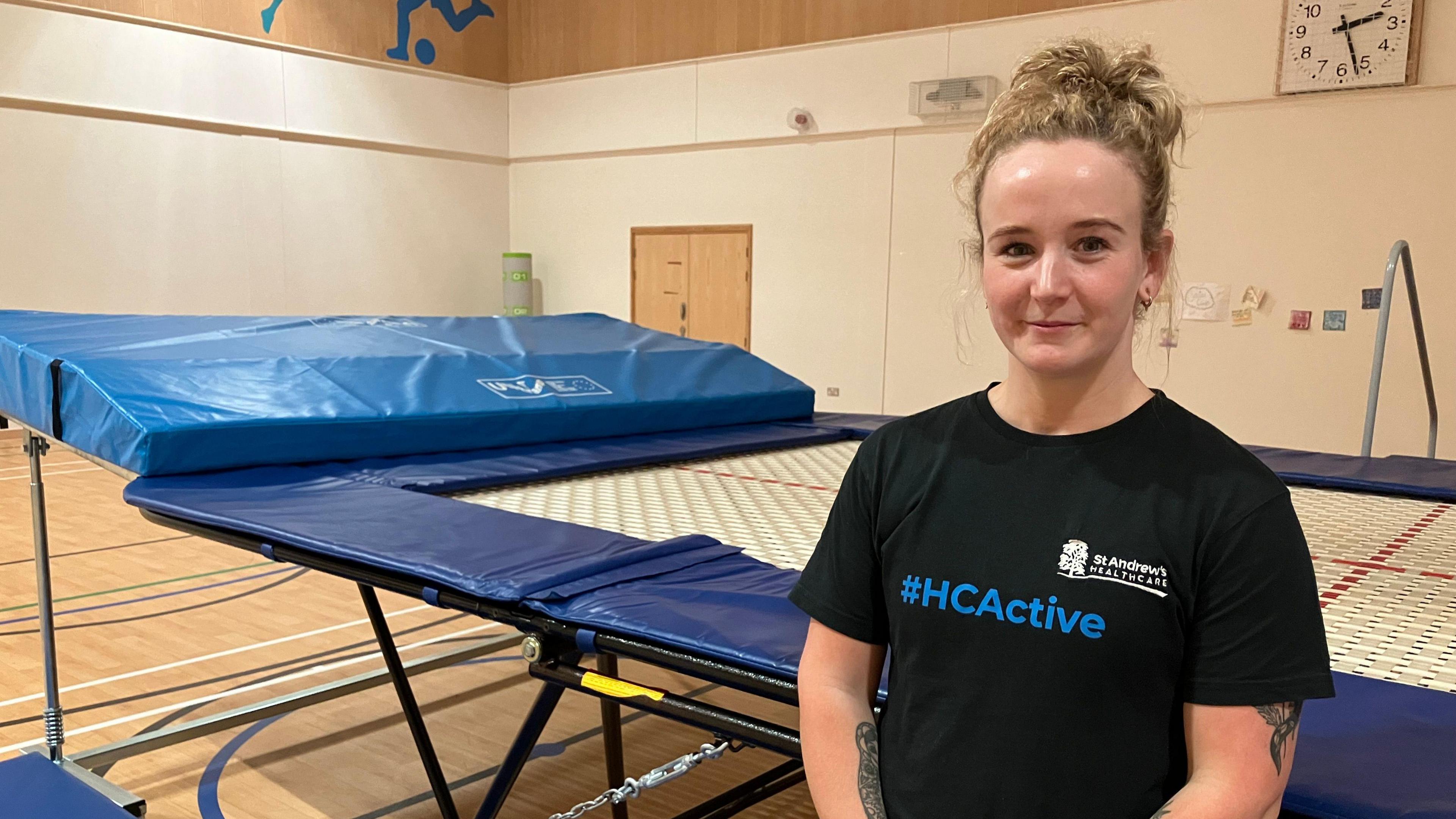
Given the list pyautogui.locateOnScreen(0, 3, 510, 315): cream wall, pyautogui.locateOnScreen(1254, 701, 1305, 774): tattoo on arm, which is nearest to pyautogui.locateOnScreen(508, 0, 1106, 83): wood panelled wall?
pyautogui.locateOnScreen(0, 3, 510, 315): cream wall

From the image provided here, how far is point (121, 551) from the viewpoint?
4.86 m

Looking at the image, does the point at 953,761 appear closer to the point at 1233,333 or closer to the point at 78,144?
the point at 1233,333

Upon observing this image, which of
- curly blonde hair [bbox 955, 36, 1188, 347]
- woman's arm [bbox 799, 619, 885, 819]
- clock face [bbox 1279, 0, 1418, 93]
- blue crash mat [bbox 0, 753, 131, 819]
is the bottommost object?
blue crash mat [bbox 0, 753, 131, 819]

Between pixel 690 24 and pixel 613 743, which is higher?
pixel 690 24

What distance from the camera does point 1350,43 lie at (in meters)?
6.09

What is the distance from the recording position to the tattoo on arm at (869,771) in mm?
992

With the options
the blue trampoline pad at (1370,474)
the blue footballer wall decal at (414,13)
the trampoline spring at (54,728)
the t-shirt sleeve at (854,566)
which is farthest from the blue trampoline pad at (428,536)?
the blue footballer wall decal at (414,13)

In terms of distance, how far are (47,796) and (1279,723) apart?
2263 mm

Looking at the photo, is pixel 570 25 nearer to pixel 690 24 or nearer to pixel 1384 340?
pixel 690 24

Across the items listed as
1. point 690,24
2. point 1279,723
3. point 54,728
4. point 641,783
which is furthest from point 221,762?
point 690,24

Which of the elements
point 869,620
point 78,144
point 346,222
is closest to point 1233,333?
point 869,620

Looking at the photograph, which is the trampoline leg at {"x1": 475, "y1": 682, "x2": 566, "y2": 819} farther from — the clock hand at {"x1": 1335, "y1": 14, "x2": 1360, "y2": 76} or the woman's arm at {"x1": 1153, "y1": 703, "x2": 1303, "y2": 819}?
the clock hand at {"x1": 1335, "y1": 14, "x2": 1360, "y2": 76}

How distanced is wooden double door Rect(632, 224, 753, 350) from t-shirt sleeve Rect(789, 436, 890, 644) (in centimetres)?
815

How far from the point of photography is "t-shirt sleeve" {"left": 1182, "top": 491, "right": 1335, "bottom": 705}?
0.82m
